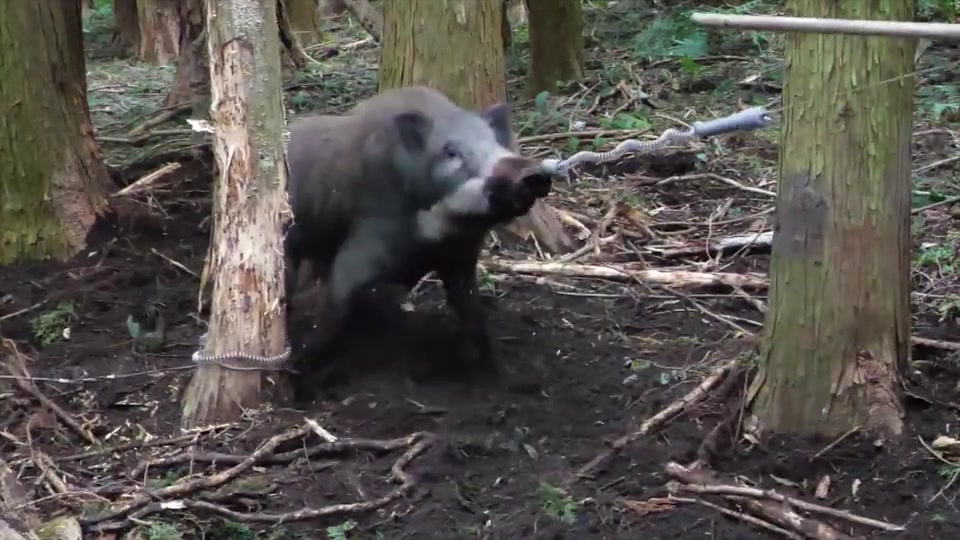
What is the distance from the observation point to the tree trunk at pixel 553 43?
37.1ft

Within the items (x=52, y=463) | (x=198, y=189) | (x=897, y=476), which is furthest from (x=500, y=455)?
(x=198, y=189)

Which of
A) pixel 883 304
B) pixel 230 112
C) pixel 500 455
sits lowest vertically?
pixel 500 455

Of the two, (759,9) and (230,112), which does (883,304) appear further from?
(759,9)

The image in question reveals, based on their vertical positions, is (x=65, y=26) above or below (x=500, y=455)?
above

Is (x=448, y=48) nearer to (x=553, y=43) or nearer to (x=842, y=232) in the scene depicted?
(x=842, y=232)

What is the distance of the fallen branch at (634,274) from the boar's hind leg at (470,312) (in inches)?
41.7

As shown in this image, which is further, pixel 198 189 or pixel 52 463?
pixel 198 189

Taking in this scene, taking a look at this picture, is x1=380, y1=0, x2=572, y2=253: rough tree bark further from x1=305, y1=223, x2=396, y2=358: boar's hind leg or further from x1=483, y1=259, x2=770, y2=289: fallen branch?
x1=305, y1=223, x2=396, y2=358: boar's hind leg

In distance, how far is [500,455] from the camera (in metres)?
5.06

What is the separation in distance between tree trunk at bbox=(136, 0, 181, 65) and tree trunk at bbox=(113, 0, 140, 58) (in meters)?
0.74

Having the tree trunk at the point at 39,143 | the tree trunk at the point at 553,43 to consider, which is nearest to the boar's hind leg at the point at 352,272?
the tree trunk at the point at 39,143

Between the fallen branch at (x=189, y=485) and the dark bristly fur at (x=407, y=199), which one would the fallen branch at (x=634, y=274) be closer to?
the dark bristly fur at (x=407, y=199)

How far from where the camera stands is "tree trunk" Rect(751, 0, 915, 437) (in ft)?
14.9

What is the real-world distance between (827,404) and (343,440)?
78.6 inches
